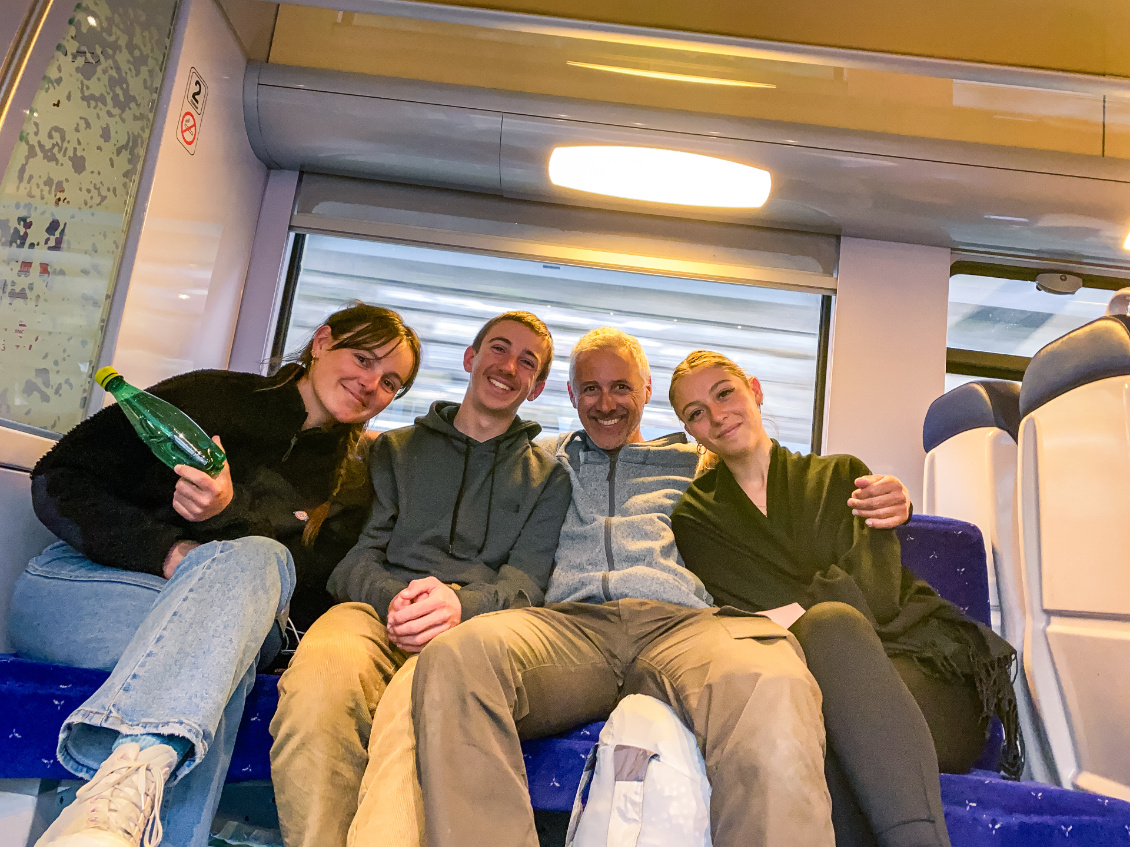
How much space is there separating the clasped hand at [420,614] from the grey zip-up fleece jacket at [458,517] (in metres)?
0.08

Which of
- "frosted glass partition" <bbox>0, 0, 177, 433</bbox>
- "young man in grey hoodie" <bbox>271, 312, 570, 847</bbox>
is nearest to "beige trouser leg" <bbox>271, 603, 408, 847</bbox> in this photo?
"young man in grey hoodie" <bbox>271, 312, 570, 847</bbox>

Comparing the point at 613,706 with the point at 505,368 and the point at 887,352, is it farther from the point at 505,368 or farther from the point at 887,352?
the point at 887,352

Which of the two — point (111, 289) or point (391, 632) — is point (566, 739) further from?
point (111, 289)

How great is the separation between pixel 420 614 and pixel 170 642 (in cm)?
46

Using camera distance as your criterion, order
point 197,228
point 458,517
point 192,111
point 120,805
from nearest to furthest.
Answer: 1. point 120,805
2. point 458,517
3. point 192,111
4. point 197,228

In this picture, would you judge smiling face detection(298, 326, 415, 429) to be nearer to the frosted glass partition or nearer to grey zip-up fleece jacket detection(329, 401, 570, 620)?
grey zip-up fleece jacket detection(329, 401, 570, 620)

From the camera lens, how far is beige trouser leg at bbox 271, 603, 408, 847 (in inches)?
49.4

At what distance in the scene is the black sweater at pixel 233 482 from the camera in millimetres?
1532

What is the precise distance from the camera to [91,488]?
1562 millimetres

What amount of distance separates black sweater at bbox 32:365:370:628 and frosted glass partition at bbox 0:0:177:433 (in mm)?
479

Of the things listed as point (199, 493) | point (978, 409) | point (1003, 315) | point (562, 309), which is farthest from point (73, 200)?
point (1003, 315)

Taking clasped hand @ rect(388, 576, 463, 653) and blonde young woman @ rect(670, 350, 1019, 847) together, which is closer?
blonde young woman @ rect(670, 350, 1019, 847)

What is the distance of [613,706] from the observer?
162 cm

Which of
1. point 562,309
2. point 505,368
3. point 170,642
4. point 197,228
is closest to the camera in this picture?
point 170,642
